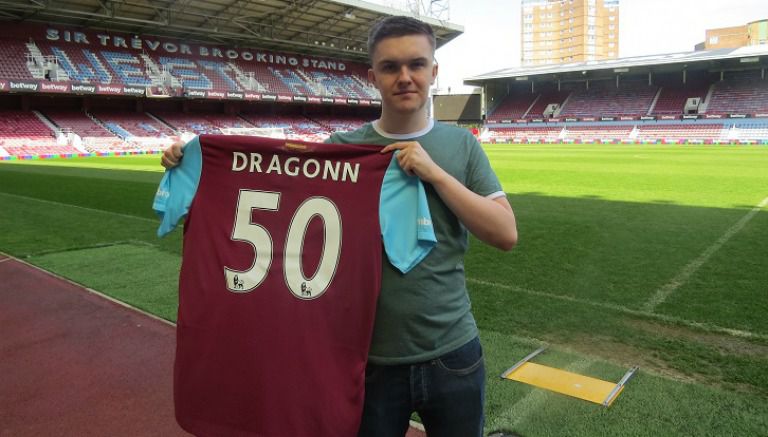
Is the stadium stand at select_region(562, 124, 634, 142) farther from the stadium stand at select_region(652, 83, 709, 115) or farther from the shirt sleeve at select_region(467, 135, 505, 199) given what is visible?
the shirt sleeve at select_region(467, 135, 505, 199)

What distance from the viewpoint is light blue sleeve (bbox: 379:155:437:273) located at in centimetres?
163

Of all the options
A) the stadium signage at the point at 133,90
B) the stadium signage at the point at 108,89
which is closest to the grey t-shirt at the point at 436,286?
the stadium signage at the point at 108,89

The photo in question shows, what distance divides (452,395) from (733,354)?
327 centimetres

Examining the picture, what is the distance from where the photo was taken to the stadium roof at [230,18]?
3394cm

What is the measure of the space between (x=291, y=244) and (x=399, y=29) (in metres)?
0.76

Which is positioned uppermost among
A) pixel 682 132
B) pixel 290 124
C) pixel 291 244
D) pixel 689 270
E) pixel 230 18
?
pixel 230 18

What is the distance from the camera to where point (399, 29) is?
1.63 m

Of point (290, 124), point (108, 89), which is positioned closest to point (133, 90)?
point (108, 89)

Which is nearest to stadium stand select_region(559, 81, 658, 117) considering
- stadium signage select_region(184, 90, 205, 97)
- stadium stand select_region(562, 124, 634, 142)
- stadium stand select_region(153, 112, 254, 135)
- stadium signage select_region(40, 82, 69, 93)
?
stadium stand select_region(562, 124, 634, 142)

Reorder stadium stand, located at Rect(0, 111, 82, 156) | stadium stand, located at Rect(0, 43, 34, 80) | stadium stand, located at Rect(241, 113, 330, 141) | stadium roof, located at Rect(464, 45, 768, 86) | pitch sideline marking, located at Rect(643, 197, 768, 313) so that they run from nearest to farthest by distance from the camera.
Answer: pitch sideline marking, located at Rect(643, 197, 768, 313) → stadium stand, located at Rect(0, 111, 82, 156) → stadium stand, located at Rect(0, 43, 34, 80) → stadium roof, located at Rect(464, 45, 768, 86) → stadium stand, located at Rect(241, 113, 330, 141)

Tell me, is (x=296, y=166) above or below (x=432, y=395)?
above

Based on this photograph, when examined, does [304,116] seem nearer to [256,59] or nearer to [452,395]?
[256,59]

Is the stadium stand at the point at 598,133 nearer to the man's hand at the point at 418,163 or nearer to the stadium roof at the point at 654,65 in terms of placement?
the stadium roof at the point at 654,65

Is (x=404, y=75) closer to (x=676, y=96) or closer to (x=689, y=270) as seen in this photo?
(x=689, y=270)
